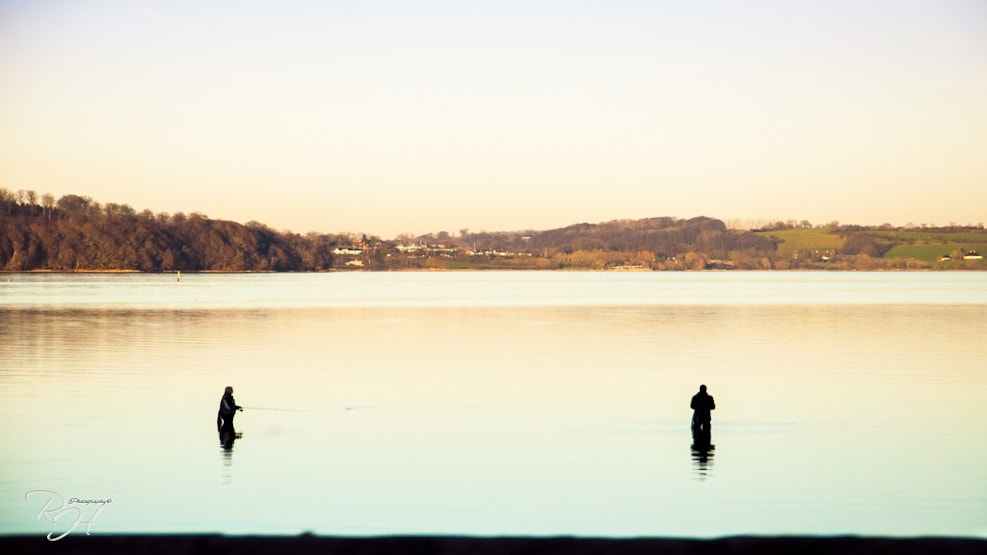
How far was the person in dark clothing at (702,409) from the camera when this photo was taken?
23.8 metres

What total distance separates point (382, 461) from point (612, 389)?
14.3 metres

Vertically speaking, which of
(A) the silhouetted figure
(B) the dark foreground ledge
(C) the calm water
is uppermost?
(B) the dark foreground ledge

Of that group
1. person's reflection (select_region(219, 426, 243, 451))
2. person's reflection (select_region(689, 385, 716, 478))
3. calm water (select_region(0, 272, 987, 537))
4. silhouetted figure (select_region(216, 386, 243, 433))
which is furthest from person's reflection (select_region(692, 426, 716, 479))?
silhouetted figure (select_region(216, 386, 243, 433))

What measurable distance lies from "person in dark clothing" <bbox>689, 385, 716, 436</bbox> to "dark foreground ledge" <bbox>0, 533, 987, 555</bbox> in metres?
12.5

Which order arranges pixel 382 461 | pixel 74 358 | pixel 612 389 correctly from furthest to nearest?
pixel 74 358 → pixel 612 389 → pixel 382 461

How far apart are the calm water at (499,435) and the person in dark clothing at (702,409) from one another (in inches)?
31.2

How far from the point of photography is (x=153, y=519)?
57.0 feet

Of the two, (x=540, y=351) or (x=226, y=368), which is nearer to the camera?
(x=226, y=368)

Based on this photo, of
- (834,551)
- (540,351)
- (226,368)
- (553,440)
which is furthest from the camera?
(540,351)

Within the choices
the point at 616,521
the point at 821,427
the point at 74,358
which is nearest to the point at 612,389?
the point at 821,427

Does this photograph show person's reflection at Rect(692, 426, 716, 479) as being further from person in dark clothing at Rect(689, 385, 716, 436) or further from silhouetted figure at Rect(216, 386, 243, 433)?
silhouetted figure at Rect(216, 386, 243, 433)

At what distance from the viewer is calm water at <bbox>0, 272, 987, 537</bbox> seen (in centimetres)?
1792

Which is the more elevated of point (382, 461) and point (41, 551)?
point (41, 551)

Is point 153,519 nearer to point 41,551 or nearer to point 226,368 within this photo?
point 41,551
